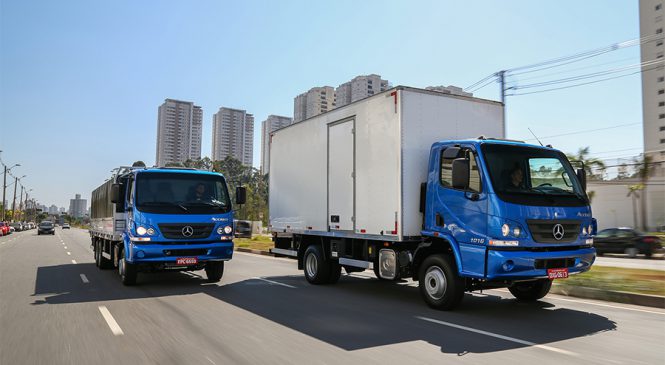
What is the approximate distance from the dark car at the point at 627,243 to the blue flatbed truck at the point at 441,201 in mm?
17069

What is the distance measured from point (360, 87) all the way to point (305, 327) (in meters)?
52.6

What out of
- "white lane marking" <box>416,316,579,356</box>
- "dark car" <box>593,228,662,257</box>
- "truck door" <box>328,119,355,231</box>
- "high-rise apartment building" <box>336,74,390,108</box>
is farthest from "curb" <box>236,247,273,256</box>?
"high-rise apartment building" <box>336,74,390,108</box>

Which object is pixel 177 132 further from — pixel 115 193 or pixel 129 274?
pixel 129 274

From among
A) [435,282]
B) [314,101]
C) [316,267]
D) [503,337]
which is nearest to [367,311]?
[435,282]

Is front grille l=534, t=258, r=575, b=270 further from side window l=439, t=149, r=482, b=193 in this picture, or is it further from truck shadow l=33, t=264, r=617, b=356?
side window l=439, t=149, r=482, b=193

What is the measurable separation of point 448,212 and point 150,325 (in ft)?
15.5

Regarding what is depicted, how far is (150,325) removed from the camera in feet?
21.5

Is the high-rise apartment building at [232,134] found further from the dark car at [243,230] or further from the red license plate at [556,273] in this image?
the red license plate at [556,273]

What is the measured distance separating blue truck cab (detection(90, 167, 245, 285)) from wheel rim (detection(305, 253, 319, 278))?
181 centimetres

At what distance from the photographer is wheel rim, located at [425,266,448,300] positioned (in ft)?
24.7

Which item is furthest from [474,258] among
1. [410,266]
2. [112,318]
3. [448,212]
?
[112,318]

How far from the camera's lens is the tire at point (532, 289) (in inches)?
332

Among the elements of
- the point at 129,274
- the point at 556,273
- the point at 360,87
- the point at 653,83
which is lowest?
the point at 129,274

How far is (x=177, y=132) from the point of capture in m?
102
